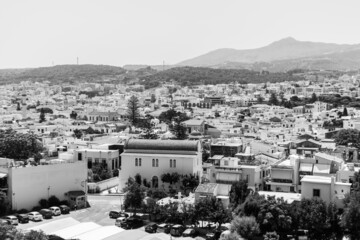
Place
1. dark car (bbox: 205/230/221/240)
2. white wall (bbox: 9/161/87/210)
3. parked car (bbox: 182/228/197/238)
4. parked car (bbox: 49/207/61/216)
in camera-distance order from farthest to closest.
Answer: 1. white wall (bbox: 9/161/87/210)
2. parked car (bbox: 49/207/61/216)
3. parked car (bbox: 182/228/197/238)
4. dark car (bbox: 205/230/221/240)

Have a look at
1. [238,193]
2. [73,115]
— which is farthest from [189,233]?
[73,115]

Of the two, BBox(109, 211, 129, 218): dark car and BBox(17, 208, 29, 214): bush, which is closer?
BBox(109, 211, 129, 218): dark car

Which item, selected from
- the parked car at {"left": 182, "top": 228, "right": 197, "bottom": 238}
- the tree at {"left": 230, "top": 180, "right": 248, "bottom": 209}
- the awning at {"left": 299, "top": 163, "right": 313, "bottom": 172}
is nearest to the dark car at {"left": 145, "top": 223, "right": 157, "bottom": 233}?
the parked car at {"left": 182, "top": 228, "right": 197, "bottom": 238}

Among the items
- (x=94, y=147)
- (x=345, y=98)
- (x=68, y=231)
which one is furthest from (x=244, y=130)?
(x=345, y=98)

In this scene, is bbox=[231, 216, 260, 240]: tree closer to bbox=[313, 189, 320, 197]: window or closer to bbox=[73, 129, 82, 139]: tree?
bbox=[313, 189, 320, 197]: window

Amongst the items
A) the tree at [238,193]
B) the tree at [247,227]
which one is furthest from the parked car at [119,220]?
the tree at [247,227]

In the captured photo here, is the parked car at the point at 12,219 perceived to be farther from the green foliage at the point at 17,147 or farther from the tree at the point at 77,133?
the tree at the point at 77,133

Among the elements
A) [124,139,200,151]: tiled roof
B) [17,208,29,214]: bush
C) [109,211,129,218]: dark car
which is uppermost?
[124,139,200,151]: tiled roof

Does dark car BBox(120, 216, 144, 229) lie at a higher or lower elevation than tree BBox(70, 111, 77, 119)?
lower

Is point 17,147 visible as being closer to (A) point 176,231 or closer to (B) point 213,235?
(A) point 176,231
